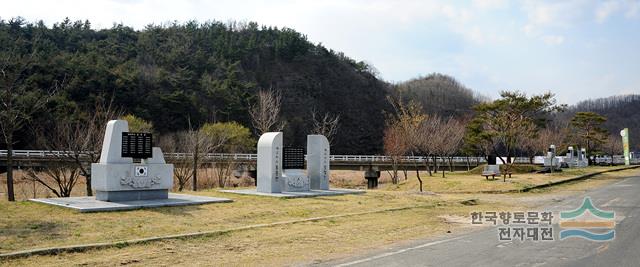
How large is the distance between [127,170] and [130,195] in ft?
2.30

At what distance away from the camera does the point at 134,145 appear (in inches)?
591

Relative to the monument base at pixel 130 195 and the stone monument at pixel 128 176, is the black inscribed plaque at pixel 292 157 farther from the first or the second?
the monument base at pixel 130 195

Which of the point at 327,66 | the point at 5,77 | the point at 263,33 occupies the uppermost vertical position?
the point at 263,33

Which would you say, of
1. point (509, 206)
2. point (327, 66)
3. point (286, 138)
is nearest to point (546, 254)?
point (509, 206)

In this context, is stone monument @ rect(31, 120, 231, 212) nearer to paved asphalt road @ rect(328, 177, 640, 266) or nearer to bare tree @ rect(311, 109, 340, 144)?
paved asphalt road @ rect(328, 177, 640, 266)

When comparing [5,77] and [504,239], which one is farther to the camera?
[5,77]

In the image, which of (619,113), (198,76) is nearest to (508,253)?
(198,76)

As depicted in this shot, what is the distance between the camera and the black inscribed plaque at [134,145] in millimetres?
14969

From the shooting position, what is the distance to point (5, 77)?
16547 mm

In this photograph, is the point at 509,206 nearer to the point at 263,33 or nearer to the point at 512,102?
the point at 512,102

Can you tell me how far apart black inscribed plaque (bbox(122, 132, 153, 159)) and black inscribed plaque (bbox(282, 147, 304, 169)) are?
19.1 ft

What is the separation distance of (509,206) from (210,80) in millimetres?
66535

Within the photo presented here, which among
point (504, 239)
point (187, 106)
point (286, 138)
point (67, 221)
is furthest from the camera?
point (286, 138)

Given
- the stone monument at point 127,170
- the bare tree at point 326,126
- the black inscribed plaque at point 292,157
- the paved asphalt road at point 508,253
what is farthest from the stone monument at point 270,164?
the bare tree at point 326,126
